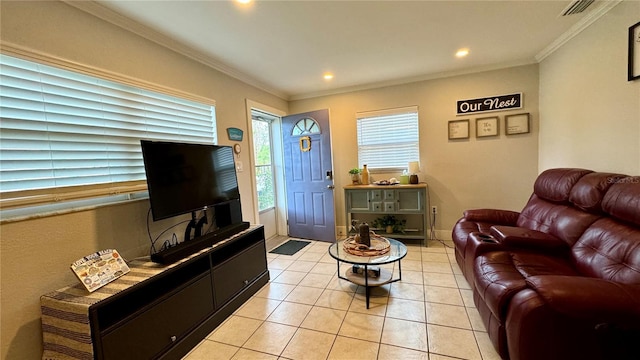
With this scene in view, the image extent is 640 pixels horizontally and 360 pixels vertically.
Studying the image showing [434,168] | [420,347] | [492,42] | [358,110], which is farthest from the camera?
[358,110]

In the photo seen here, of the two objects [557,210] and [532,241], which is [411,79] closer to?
[557,210]

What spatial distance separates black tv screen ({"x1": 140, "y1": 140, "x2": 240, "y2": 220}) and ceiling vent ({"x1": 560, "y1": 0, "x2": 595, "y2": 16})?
10.4 ft

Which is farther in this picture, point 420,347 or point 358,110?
point 358,110

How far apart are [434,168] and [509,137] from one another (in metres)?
1.00

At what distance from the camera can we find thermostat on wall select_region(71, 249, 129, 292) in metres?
1.44

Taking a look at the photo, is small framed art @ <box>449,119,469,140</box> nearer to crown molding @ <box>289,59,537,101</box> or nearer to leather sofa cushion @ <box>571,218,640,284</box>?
crown molding @ <box>289,59,537,101</box>

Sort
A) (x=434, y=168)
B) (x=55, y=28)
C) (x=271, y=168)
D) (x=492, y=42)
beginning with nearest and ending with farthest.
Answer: (x=55, y=28)
(x=492, y=42)
(x=434, y=168)
(x=271, y=168)

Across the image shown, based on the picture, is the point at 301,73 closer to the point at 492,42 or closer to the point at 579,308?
the point at 492,42

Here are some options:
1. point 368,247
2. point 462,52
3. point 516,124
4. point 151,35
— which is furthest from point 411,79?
point 151,35

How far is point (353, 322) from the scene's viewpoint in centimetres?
202

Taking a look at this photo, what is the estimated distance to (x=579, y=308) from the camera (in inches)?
46.0

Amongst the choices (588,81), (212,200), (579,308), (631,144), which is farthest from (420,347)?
(588,81)

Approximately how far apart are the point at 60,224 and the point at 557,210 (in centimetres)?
368

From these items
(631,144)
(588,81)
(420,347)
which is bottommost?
(420,347)
